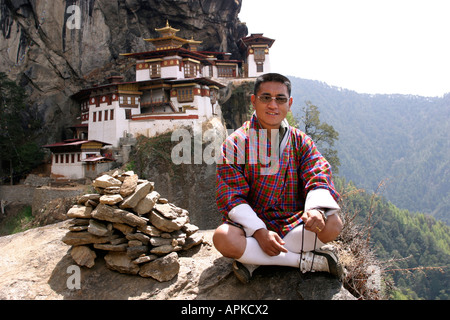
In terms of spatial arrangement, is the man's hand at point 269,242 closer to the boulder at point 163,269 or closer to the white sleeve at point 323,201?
the white sleeve at point 323,201

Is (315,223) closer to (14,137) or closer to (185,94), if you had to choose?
(185,94)

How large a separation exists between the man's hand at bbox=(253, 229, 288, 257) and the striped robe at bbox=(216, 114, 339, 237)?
13.9 inches

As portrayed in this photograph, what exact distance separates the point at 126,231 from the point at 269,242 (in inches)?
92.1

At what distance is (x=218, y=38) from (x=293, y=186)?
1624 inches

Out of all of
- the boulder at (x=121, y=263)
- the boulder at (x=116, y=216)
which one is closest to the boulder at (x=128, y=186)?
the boulder at (x=116, y=216)

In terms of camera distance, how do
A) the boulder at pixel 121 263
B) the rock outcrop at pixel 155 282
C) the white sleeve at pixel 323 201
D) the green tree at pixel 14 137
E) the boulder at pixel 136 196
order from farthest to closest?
1. the green tree at pixel 14 137
2. the boulder at pixel 136 196
3. the boulder at pixel 121 263
4. the rock outcrop at pixel 155 282
5. the white sleeve at pixel 323 201

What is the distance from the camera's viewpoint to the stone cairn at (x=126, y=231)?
14.8ft

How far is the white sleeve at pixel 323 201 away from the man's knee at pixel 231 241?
0.84 meters

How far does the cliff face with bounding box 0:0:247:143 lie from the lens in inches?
1180

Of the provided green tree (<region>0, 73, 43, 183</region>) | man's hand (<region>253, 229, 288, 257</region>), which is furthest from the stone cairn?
green tree (<region>0, 73, 43, 183</region>)

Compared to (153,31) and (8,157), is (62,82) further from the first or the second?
(153,31)

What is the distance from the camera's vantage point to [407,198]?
133125mm

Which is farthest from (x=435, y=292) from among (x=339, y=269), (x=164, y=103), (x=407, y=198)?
(x=407, y=198)

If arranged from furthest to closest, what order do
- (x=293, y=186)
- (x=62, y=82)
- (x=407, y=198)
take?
(x=407, y=198), (x=62, y=82), (x=293, y=186)
